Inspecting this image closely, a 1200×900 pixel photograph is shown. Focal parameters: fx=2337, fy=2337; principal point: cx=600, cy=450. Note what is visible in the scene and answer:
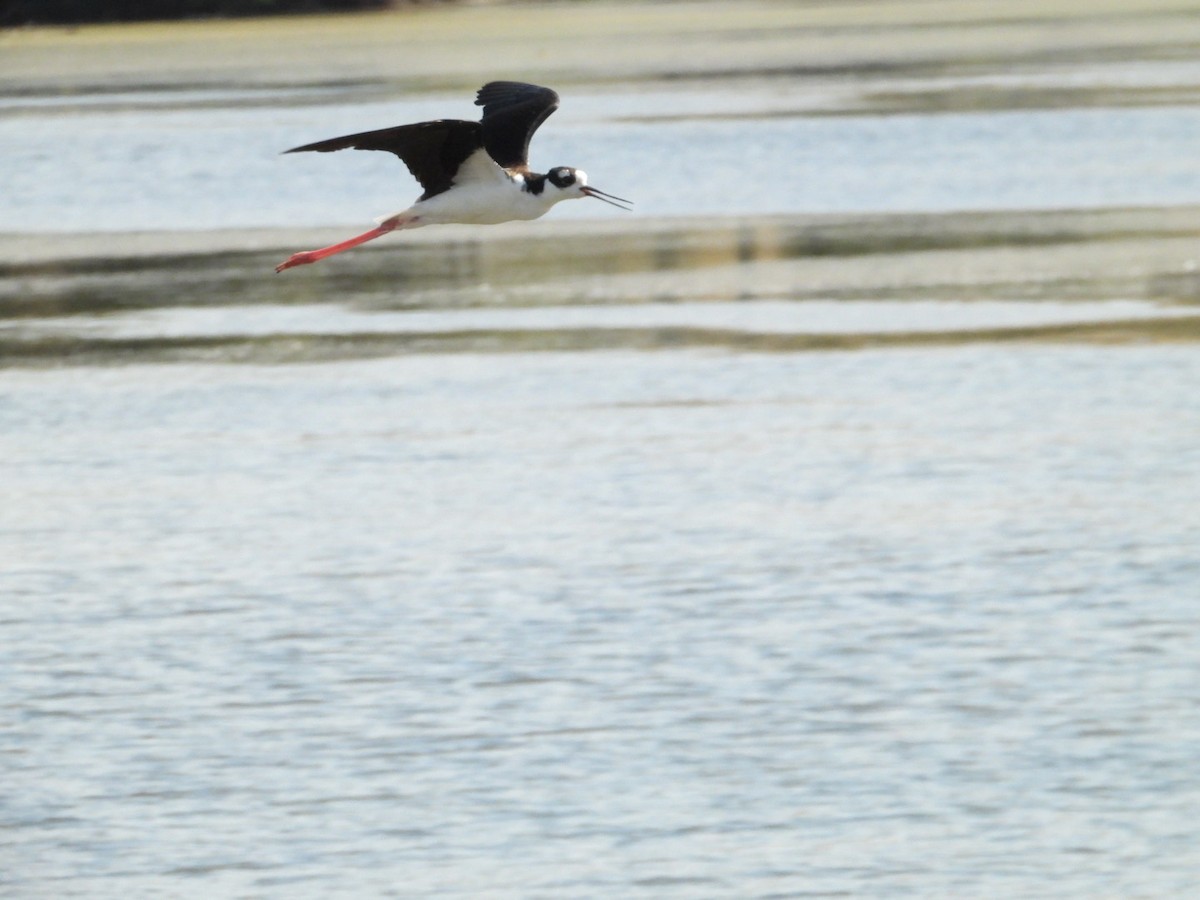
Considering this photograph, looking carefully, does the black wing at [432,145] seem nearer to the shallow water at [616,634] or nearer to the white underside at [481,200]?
the white underside at [481,200]

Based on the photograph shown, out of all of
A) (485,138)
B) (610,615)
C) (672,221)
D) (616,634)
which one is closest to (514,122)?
(485,138)

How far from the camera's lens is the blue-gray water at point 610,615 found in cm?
811

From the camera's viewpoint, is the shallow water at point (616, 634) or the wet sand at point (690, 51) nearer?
the shallow water at point (616, 634)

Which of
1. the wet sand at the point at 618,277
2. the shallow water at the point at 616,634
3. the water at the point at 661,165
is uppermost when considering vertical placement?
the water at the point at 661,165

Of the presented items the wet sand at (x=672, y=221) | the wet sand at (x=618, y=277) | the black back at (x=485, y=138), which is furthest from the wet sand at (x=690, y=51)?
the black back at (x=485, y=138)

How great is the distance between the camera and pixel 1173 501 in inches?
461

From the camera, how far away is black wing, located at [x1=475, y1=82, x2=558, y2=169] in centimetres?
816

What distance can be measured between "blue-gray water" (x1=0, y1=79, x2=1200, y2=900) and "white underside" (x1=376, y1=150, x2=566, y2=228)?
7.00 feet

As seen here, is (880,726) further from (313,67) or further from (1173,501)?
(313,67)

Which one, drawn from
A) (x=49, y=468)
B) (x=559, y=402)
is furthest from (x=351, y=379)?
(x=49, y=468)

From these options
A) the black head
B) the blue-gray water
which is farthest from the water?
the black head

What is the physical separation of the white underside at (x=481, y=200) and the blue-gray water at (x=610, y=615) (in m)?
2.13

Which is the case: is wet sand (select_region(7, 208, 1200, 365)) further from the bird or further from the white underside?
the white underside

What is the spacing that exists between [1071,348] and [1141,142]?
1110 cm
